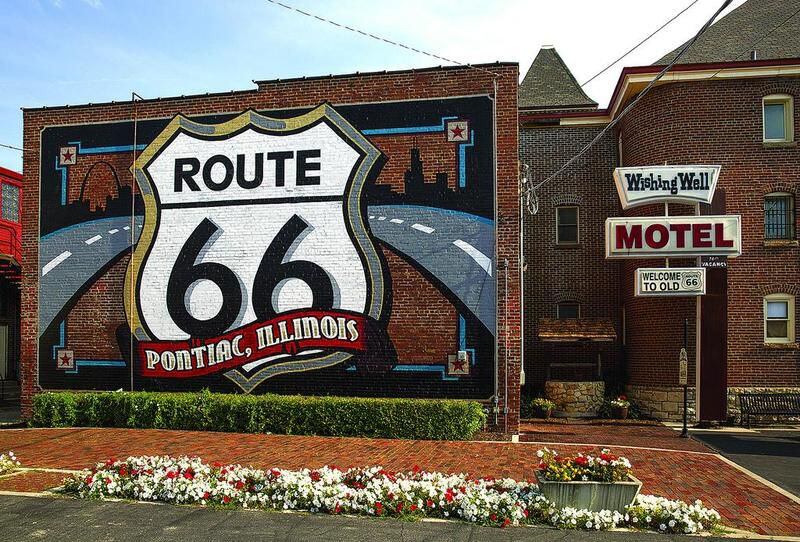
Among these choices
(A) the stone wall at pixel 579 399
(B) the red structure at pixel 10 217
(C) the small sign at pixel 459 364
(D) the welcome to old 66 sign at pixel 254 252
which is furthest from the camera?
(B) the red structure at pixel 10 217

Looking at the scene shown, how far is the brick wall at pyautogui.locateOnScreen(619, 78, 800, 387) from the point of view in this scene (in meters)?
19.6

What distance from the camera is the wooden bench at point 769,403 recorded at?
18938 mm

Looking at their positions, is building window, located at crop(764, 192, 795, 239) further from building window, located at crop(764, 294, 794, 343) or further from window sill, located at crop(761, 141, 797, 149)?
building window, located at crop(764, 294, 794, 343)

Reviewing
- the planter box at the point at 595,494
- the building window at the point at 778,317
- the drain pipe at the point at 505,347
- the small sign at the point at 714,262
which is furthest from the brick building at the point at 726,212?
the planter box at the point at 595,494

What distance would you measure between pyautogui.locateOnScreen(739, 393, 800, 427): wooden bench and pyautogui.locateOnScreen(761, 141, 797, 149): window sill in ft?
22.2

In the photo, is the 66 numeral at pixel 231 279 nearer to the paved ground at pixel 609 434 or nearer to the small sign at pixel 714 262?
the paved ground at pixel 609 434

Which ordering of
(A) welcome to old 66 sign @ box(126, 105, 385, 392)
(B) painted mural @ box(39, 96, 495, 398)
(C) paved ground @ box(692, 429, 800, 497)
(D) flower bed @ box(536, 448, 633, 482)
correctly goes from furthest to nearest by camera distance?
(A) welcome to old 66 sign @ box(126, 105, 385, 392), (B) painted mural @ box(39, 96, 495, 398), (C) paved ground @ box(692, 429, 800, 497), (D) flower bed @ box(536, 448, 633, 482)

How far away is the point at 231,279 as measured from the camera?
16953mm

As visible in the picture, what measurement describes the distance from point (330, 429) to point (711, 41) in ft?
56.0

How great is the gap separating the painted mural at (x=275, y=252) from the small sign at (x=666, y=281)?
4.74 meters

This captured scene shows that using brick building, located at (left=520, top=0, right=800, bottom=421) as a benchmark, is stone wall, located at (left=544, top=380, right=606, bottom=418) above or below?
below

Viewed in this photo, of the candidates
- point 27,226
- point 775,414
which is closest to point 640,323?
point 775,414

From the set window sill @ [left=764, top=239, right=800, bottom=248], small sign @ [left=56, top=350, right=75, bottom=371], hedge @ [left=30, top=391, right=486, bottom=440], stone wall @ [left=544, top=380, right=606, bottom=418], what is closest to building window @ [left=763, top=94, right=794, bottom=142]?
window sill @ [left=764, top=239, right=800, bottom=248]

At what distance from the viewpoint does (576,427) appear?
1861 cm
